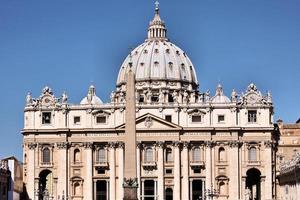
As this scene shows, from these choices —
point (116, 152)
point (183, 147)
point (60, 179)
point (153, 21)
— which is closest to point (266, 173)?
point (183, 147)

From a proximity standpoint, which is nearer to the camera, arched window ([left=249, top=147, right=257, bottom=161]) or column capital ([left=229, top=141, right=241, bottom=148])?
column capital ([left=229, top=141, right=241, bottom=148])

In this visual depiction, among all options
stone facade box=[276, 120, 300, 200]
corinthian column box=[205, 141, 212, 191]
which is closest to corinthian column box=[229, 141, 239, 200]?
corinthian column box=[205, 141, 212, 191]

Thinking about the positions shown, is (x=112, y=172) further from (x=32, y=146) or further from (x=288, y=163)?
(x=288, y=163)

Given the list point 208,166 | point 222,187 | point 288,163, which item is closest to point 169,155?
point 208,166

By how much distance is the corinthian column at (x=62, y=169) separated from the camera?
120 meters

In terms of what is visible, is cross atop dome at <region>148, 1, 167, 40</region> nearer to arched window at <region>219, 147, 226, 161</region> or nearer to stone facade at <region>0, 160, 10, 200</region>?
arched window at <region>219, 147, 226, 161</region>

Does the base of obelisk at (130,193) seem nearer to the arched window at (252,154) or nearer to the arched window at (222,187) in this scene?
the arched window at (222,187)

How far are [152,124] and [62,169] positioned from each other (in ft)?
44.4

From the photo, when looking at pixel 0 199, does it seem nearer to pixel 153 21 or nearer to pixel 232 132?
pixel 232 132

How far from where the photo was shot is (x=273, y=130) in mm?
119625

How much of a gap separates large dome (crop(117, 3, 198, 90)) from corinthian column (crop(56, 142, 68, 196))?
2598 centimetres

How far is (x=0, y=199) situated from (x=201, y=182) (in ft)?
106

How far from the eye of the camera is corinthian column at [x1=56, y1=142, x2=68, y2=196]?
120 m

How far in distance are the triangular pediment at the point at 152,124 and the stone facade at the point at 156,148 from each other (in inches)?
5.3
